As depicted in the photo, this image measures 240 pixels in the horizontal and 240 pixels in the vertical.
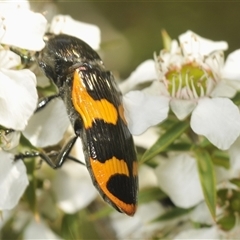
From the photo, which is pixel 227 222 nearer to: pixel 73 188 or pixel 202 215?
pixel 202 215

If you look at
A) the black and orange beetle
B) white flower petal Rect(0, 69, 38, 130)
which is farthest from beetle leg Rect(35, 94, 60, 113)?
white flower petal Rect(0, 69, 38, 130)

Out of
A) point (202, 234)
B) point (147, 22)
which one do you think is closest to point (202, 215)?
point (202, 234)

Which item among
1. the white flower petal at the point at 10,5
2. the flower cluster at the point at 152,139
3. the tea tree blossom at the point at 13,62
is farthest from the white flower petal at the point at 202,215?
the white flower petal at the point at 10,5

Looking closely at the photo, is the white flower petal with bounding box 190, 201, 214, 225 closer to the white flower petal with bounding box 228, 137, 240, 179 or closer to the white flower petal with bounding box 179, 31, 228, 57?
the white flower petal with bounding box 228, 137, 240, 179

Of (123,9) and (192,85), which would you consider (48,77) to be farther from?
(123,9)

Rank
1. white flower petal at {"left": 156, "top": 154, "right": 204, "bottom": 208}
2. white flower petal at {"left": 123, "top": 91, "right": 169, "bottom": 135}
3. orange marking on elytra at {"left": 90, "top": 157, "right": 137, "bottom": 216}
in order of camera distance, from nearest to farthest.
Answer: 1. orange marking on elytra at {"left": 90, "top": 157, "right": 137, "bottom": 216}
2. white flower petal at {"left": 123, "top": 91, "right": 169, "bottom": 135}
3. white flower petal at {"left": 156, "top": 154, "right": 204, "bottom": 208}

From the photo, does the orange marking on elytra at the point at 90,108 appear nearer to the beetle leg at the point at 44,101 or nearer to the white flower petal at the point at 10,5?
the beetle leg at the point at 44,101
